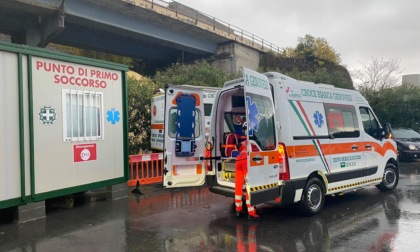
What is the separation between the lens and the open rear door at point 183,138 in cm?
703

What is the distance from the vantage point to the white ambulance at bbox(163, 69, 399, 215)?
600 cm

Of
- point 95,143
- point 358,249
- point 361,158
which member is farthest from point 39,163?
point 361,158

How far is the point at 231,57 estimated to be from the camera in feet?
107

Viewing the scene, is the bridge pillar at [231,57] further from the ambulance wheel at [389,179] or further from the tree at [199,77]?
the ambulance wheel at [389,179]

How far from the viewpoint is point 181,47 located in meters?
30.7

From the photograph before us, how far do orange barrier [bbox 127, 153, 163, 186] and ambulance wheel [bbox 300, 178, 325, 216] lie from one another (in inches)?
185

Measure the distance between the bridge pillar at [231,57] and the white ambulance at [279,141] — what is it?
24532mm

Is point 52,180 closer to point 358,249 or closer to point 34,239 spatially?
point 34,239

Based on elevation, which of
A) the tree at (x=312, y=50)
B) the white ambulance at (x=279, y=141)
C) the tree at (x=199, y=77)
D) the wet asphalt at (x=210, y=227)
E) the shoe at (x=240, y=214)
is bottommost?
the wet asphalt at (x=210, y=227)

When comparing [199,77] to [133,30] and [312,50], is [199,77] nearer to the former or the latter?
[133,30]

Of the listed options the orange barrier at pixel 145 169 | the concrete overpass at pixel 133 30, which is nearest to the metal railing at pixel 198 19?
the concrete overpass at pixel 133 30

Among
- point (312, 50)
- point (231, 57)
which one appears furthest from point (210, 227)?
point (312, 50)

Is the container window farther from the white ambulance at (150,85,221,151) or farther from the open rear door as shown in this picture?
the white ambulance at (150,85,221,151)

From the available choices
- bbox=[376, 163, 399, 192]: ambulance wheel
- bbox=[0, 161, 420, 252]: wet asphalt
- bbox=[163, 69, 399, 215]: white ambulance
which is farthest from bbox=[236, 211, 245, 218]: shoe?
bbox=[376, 163, 399, 192]: ambulance wheel
